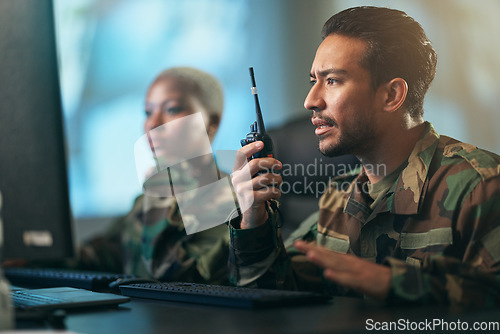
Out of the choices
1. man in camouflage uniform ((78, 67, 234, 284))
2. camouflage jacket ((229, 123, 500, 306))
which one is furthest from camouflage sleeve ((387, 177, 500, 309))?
man in camouflage uniform ((78, 67, 234, 284))

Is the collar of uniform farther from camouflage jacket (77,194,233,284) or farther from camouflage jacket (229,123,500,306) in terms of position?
camouflage jacket (77,194,233,284)

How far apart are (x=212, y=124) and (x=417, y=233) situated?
0.62 m

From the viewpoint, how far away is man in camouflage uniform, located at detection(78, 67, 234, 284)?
142 centimetres

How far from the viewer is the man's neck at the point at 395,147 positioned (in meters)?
1.04

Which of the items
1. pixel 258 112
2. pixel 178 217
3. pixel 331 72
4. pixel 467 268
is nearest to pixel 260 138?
pixel 258 112

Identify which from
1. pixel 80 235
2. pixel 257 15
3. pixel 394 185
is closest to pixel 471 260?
pixel 394 185

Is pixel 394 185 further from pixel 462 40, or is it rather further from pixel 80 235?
pixel 80 235

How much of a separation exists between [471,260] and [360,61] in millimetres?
400

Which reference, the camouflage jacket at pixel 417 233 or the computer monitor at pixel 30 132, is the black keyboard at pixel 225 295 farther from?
the computer monitor at pixel 30 132

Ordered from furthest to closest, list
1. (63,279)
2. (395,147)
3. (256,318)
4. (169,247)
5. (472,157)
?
1. (169,247)
2. (63,279)
3. (395,147)
4. (472,157)
5. (256,318)

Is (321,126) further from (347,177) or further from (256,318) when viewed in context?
Result: (256,318)

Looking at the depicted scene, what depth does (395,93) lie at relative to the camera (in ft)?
3.35

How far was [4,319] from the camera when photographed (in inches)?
23.8

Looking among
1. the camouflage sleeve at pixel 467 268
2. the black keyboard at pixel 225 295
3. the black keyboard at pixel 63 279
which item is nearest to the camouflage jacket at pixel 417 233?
the camouflage sleeve at pixel 467 268
